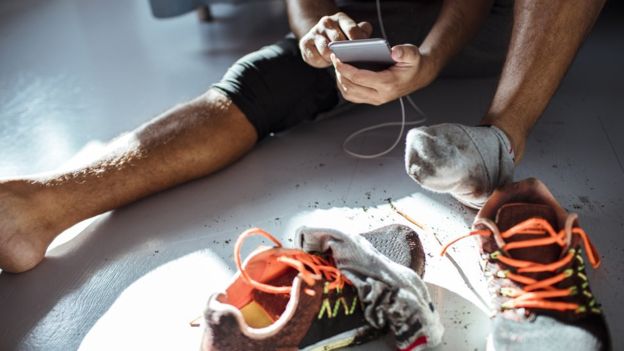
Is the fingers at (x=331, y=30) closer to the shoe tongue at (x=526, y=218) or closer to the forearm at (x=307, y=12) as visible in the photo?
the forearm at (x=307, y=12)

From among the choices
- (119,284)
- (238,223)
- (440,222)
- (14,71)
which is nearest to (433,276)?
(440,222)

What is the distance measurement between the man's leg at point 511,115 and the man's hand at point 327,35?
232 mm

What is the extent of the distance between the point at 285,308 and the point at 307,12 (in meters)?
0.66

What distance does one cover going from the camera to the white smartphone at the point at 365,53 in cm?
84

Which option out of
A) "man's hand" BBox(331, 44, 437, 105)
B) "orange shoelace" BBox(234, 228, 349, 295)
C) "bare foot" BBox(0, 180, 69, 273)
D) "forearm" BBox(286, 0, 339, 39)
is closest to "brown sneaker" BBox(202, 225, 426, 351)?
"orange shoelace" BBox(234, 228, 349, 295)

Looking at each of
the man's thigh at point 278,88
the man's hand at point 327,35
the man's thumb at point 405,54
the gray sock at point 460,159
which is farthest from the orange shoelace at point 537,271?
the man's thigh at point 278,88

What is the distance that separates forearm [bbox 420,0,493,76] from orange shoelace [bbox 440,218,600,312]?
0.39 m

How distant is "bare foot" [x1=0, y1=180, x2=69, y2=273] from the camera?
90 centimetres

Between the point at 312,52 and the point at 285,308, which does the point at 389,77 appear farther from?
the point at 285,308

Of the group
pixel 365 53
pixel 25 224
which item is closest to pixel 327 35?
pixel 365 53

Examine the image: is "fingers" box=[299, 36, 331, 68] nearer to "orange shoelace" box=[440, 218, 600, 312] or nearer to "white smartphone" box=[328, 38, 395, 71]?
"white smartphone" box=[328, 38, 395, 71]

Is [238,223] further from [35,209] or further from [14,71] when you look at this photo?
[14,71]

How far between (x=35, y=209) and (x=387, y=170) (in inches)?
24.9

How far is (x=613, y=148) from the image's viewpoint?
3.48ft
